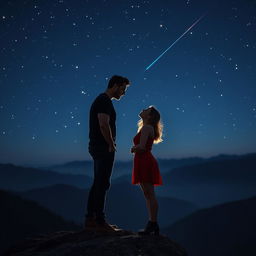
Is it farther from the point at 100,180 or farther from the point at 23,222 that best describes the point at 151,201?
the point at 23,222

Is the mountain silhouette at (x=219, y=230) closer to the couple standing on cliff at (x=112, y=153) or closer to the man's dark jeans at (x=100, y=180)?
the couple standing on cliff at (x=112, y=153)

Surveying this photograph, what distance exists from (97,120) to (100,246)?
82.3 inches

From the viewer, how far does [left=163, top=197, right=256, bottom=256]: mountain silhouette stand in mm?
121688

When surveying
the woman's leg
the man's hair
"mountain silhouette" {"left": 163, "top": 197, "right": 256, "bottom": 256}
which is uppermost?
the man's hair

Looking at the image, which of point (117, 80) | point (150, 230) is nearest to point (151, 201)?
point (150, 230)

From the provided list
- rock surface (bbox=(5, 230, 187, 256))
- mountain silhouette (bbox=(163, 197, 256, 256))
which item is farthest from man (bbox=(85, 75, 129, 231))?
mountain silhouette (bbox=(163, 197, 256, 256))

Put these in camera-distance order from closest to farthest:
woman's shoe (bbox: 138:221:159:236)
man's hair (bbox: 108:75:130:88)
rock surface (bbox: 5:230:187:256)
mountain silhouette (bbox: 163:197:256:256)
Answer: rock surface (bbox: 5:230:187:256)
woman's shoe (bbox: 138:221:159:236)
man's hair (bbox: 108:75:130:88)
mountain silhouette (bbox: 163:197:256:256)

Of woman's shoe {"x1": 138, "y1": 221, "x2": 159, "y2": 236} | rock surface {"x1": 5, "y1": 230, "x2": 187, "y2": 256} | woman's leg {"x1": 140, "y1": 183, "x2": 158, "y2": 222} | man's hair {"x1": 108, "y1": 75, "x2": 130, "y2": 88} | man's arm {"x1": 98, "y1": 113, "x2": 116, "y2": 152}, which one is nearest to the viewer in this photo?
rock surface {"x1": 5, "y1": 230, "x2": 187, "y2": 256}

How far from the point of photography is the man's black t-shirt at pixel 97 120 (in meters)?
5.38

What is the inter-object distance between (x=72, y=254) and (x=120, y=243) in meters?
0.71

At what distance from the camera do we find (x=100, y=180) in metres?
5.39

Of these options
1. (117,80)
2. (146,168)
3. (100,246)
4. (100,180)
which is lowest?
(100,246)

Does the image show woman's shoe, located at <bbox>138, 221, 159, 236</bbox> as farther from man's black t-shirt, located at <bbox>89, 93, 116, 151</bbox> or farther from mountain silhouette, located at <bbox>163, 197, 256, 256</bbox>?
mountain silhouette, located at <bbox>163, 197, 256, 256</bbox>

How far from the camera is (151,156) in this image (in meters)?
5.61
